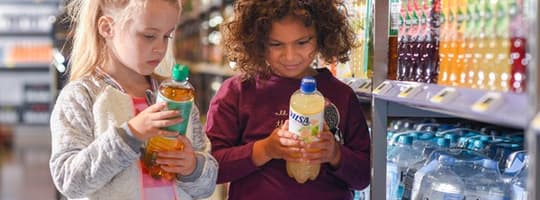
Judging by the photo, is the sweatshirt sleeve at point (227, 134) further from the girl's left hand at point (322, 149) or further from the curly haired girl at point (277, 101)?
the girl's left hand at point (322, 149)

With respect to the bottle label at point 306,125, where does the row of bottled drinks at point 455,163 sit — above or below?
below

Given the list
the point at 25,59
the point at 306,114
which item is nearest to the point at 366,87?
the point at 306,114

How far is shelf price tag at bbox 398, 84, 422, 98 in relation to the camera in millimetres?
1986

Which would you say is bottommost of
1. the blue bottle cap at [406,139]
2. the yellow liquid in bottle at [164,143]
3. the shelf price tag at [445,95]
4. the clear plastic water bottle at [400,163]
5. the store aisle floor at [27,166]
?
the store aisle floor at [27,166]

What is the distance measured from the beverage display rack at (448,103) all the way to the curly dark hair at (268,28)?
126 mm

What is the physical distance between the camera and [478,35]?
1738 millimetres

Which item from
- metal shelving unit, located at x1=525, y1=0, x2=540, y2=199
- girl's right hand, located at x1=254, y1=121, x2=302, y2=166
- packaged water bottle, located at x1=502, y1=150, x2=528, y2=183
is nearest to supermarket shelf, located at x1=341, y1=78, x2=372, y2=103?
girl's right hand, located at x1=254, y1=121, x2=302, y2=166

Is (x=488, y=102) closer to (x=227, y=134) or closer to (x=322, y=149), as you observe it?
(x=322, y=149)

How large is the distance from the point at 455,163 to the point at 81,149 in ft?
3.33

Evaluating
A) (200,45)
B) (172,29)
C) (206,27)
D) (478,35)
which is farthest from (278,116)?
(200,45)

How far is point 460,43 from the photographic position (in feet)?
6.08

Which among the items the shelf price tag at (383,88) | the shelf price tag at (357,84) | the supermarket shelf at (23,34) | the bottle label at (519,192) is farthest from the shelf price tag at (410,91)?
the supermarket shelf at (23,34)

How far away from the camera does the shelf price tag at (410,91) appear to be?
1.99 meters

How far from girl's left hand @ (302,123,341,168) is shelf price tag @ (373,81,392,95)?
0.18 metres
